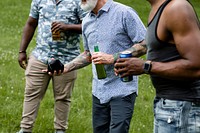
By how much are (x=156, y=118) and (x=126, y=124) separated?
1.20 meters

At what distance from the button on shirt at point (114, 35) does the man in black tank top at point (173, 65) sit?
1.12 meters

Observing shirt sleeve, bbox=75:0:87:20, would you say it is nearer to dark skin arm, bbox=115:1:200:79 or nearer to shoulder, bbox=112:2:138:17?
shoulder, bbox=112:2:138:17

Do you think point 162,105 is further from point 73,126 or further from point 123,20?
point 73,126

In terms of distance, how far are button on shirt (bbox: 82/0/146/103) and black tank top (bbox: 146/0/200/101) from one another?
1200 mm

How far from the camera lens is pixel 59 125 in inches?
263

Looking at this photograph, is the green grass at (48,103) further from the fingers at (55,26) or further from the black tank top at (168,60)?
the black tank top at (168,60)

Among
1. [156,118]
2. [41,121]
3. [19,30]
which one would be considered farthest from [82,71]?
[156,118]

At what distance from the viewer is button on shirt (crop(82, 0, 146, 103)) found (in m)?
4.81

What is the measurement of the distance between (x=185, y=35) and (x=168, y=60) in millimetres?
284

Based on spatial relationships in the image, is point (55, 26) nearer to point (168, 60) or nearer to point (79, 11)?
point (79, 11)

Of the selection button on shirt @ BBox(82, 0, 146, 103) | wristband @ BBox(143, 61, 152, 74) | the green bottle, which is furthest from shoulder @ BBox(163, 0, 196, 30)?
button on shirt @ BBox(82, 0, 146, 103)

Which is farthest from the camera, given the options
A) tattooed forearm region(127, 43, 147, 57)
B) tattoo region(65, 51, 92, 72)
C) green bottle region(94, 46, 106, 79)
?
tattoo region(65, 51, 92, 72)

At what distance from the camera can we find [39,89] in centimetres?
634

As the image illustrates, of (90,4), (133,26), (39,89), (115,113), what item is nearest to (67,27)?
(39,89)
